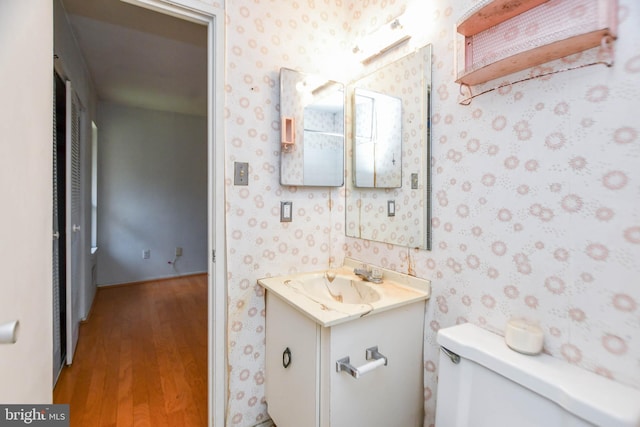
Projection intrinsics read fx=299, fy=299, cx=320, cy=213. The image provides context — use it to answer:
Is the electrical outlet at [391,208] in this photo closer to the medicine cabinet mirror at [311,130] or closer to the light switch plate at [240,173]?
the medicine cabinet mirror at [311,130]

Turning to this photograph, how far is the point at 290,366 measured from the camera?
1.29m

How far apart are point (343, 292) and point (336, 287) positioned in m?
0.05

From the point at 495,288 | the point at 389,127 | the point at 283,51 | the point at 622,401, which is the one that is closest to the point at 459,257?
the point at 495,288

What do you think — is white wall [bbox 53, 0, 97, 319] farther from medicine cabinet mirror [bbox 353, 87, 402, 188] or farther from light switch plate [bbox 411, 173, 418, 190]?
light switch plate [bbox 411, 173, 418, 190]

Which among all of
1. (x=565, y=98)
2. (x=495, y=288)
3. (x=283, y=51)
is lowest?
(x=495, y=288)

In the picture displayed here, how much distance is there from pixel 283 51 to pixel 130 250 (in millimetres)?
3701

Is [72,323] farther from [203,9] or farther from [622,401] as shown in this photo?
[622,401]

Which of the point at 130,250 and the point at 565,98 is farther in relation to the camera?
the point at 130,250

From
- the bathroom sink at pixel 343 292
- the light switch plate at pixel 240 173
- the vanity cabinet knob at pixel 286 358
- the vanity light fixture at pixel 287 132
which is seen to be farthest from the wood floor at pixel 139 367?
the vanity light fixture at pixel 287 132

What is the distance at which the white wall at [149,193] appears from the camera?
387 cm

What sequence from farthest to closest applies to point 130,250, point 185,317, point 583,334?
point 130,250
point 185,317
point 583,334

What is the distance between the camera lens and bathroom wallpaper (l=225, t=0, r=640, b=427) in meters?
0.78

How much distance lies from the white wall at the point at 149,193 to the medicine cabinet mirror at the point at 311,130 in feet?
11.0

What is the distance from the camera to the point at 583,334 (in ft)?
2.76
